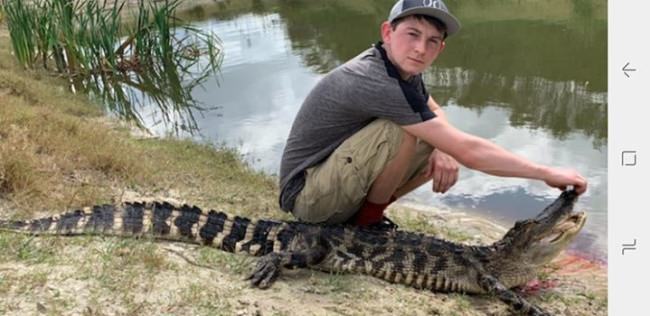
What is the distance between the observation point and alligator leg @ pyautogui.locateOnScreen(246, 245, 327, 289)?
3.02 m

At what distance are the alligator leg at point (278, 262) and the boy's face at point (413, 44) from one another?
0.98 m

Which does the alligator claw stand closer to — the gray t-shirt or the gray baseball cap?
the gray t-shirt

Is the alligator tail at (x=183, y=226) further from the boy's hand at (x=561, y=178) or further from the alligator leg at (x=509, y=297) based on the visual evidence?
the boy's hand at (x=561, y=178)

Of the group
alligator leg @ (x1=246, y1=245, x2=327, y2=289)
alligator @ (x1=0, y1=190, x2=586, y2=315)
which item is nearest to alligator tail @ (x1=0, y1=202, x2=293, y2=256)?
alligator @ (x1=0, y1=190, x2=586, y2=315)

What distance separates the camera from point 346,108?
3215 millimetres

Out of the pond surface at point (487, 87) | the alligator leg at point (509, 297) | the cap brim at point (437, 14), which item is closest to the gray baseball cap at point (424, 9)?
the cap brim at point (437, 14)

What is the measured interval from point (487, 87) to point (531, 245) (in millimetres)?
6436

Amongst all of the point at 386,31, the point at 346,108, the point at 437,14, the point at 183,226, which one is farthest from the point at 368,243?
the point at 437,14

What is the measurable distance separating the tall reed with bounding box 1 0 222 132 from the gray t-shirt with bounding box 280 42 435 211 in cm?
525

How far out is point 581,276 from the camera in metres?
3.85

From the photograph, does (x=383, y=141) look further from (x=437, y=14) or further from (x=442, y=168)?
(x=437, y=14)

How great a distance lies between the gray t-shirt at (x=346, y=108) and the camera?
3.04 metres
